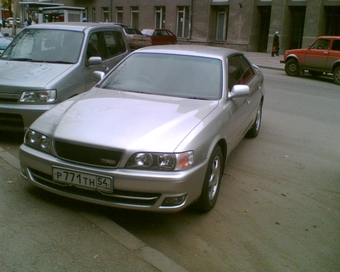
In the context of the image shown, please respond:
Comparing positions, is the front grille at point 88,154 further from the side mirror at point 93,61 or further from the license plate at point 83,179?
the side mirror at point 93,61

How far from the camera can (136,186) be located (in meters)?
3.75

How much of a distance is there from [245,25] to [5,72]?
26340mm

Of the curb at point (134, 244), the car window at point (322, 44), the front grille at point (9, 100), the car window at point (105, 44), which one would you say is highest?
the car window at point (105, 44)

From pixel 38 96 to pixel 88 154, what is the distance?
8.80 ft

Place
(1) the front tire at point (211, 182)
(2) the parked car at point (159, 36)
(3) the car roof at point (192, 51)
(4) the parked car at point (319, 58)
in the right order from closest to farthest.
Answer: (1) the front tire at point (211, 182) → (3) the car roof at point (192, 51) → (4) the parked car at point (319, 58) → (2) the parked car at point (159, 36)

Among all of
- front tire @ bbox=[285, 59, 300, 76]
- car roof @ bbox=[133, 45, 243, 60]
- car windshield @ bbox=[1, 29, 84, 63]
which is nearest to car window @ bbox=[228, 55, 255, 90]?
car roof @ bbox=[133, 45, 243, 60]

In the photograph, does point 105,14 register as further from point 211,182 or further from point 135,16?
point 211,182

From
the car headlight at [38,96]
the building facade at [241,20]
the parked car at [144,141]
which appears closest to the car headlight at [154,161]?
the parked car at [144,141]

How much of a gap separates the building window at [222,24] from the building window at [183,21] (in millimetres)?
3016

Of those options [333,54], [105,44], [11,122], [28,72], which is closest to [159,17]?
[333,54]

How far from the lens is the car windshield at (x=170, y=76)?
5141mm

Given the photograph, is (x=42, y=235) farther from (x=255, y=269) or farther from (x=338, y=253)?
(x=338, y=253)

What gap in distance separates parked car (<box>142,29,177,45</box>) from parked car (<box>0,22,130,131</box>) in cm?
2223

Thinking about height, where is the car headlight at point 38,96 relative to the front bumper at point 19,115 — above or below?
above
